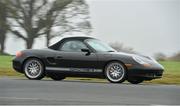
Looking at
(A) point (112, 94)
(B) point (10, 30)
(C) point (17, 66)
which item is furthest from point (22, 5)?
(A) point (112, 94)

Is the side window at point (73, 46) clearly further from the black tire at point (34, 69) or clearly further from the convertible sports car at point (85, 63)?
the black tire at point (34, 69)

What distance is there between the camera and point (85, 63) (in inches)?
624

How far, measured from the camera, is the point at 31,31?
159 feet

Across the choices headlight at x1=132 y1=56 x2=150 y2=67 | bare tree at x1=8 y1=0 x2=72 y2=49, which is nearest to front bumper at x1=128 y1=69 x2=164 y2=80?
headlight at x1=132 y1=56 x2=150 y2=67

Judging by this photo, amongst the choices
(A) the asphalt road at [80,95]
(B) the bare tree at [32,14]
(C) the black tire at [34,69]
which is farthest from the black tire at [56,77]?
(B) the bare tree at [32,14]

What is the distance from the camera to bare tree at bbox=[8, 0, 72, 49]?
159 feet

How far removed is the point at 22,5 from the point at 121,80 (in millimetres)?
36120

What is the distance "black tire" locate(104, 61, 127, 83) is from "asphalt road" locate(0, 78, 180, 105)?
185 cm

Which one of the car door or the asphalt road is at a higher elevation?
the car door

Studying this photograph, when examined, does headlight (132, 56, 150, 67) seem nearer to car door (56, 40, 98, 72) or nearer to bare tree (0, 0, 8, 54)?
car door (56, 40, 98, 72)

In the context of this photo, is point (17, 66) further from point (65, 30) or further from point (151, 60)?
point (65, 30)

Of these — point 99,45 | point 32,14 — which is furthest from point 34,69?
point 32,14

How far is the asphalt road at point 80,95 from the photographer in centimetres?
1038

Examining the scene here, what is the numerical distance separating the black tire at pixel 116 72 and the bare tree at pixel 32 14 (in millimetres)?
32617
